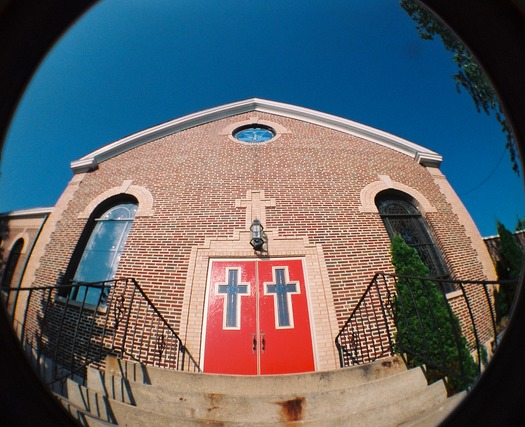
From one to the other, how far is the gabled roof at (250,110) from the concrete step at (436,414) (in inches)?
47.5

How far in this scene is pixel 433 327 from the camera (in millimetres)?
1611

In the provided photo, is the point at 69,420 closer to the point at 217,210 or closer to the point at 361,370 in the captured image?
the point at 361,370

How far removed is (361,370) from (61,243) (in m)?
2.25

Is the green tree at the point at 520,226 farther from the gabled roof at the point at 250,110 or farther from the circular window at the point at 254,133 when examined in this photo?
the circular window at the point at 254,133

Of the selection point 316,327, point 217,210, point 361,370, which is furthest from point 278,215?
point 361,370

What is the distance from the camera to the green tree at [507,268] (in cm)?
84

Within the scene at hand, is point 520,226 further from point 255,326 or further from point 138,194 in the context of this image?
point 138,194

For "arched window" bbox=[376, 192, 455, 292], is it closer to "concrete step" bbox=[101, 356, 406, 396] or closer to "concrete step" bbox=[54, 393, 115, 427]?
"concrete step" bbox=[101, 356, 406, 396]

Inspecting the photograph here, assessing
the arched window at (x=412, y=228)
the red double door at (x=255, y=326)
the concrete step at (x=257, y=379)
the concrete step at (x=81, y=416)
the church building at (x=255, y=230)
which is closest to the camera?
the concrete step at (x=81, y=416)

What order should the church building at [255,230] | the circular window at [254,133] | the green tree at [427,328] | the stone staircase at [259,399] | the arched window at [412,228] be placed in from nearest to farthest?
the stone staircase at [259,399], the green tree at [427,328], the church building at [255,230], the arched window at [412,228], the circular window at [254,133]

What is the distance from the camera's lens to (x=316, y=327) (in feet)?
7.44

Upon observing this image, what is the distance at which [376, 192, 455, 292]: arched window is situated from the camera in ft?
5.94

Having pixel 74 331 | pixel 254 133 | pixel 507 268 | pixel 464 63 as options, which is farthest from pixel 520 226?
pixel 254 133

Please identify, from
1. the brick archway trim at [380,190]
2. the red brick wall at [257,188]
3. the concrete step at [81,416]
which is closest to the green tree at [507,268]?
the red brick wall at [257,188]
